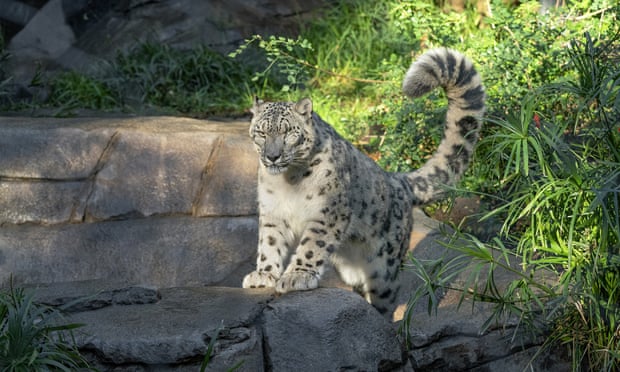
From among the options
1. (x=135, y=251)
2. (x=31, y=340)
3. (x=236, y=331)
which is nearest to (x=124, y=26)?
(x=135, y=251)

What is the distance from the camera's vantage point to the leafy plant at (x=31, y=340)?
428cm

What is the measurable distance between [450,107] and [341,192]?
124cm

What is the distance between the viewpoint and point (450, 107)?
6.40m

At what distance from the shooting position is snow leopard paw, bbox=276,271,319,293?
16.8ft

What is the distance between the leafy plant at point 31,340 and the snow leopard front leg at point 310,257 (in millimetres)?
1189

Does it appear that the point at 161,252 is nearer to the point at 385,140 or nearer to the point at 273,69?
the point at 385,140

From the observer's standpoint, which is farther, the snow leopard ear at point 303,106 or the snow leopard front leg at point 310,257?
the snow leopard ear at point 303,106

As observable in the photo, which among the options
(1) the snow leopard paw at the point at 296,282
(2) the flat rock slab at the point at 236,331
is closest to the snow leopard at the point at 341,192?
(1) the snow leopard paw at the point at 296,282

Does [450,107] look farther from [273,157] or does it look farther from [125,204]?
[125,204]

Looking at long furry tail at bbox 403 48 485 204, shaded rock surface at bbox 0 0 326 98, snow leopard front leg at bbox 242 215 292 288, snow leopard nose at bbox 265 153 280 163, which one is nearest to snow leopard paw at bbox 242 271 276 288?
snow leopard front leg at bbox 242 215 292 288

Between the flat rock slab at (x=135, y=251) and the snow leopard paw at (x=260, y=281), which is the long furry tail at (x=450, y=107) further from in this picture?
the flat rock slab at (x=135, y=251)

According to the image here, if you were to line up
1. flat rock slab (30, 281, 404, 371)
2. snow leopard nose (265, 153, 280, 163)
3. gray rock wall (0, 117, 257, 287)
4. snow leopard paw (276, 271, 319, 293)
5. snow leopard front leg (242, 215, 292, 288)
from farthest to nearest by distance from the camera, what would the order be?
gray rock wall (0, 117, 257, 287), snow leopard front leg (242, 215, 292, 288), snow leopard nose (265, 153, 280, 163), snow leopard paw (276, 271, 319, 293), flat rock slab (30, 281, 404, 371)

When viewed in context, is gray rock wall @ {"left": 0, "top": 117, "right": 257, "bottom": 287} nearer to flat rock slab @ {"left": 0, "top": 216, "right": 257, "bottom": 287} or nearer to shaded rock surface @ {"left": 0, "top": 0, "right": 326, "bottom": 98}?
flat rock slab @ {"left": 0, "top": 216, "right": 257, "bottom": 287}

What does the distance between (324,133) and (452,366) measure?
1538 millimetres
